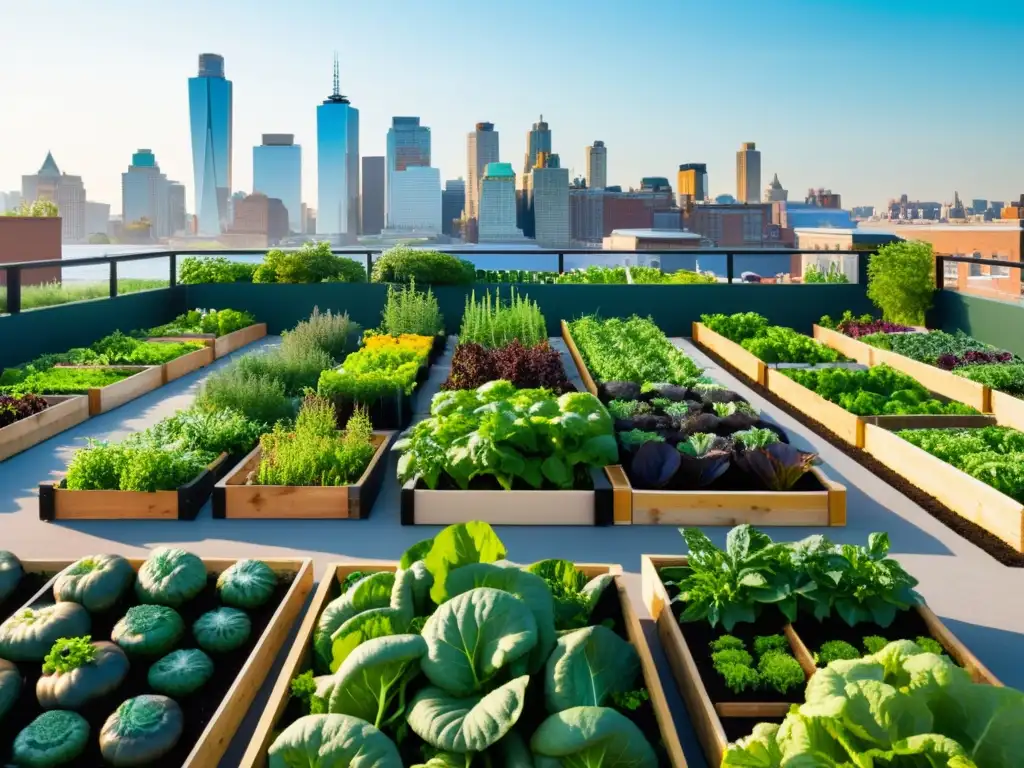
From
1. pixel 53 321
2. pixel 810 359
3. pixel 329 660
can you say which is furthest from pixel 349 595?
pixel 53 321

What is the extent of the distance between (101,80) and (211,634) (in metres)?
20.2

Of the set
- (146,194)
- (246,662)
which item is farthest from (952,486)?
(146,194)

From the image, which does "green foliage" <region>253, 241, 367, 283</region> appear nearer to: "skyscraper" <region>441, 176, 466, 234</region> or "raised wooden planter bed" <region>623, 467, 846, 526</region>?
"raised wooden planter bed" <region>623, 467, 846, 526</region>

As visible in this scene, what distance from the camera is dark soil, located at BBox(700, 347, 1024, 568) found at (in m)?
4.19

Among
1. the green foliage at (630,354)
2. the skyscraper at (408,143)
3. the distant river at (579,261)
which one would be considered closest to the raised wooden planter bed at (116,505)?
Result: the green foliage at (630,354)

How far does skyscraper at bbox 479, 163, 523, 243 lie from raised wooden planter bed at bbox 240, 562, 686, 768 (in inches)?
→ 822

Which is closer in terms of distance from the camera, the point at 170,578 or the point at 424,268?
the point at 170,578

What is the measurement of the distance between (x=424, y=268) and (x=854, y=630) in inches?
372

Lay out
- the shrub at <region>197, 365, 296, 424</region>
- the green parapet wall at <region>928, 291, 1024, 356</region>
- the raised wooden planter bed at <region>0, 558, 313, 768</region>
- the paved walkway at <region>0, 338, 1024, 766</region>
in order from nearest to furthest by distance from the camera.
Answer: the raised wooden planter bed at <region>0, 558, 313, 768</region>, the paved walkway at <region>0, 338, 1024, 766</region>, the shrub at <region>197, 365, 296, 424</region>, the green parapet wall at <region>928, 291, 1024, 356</region>

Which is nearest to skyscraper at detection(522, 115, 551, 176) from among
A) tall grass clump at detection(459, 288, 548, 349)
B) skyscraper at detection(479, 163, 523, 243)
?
skyscraper at detection(479, 163, 523, 243)

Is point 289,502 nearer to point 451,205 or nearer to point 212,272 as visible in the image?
point 212,272

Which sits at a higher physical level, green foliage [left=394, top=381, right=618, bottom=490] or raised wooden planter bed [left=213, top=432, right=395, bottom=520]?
green foliage [left=394, top=381, right=618, bottom=490]

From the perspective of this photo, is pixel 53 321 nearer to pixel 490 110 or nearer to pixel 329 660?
pixel 329 660

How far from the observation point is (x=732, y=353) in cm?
942
